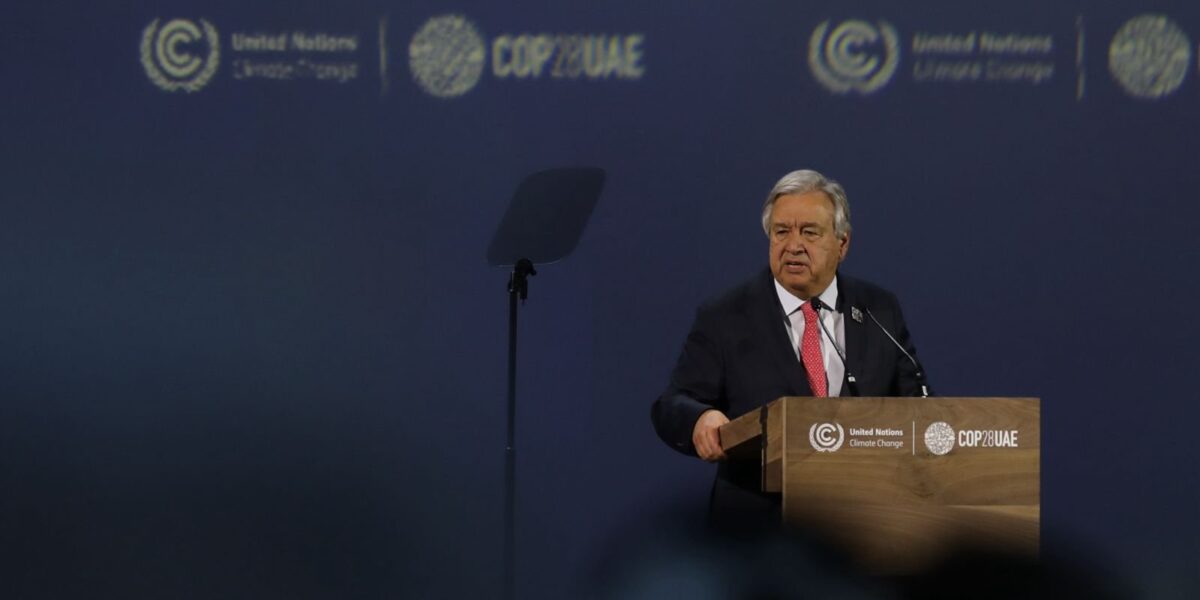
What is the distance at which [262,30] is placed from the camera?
4.87 m

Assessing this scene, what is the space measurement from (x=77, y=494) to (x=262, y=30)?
1539mm

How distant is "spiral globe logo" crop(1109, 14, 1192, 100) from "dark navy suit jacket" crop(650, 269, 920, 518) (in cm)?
178

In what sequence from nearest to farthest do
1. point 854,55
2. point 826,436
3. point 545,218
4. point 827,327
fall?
point 826,436, point 827,327, point 545,218, point 854,55

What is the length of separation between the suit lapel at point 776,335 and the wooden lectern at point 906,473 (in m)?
0.57

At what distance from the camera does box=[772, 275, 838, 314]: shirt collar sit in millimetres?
3611

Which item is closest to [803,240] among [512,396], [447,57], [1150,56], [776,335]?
[776,335]

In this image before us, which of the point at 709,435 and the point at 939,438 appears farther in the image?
the point at 709,435

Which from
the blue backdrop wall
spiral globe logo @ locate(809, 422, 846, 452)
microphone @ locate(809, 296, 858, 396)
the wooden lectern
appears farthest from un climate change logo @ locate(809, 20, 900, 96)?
spiral globe logo @ locate(809, 422, 846, 452)

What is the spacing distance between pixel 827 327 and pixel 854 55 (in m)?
1.65

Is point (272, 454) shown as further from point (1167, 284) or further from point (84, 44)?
point (1167, 284)

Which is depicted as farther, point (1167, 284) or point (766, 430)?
point (1167, 284)

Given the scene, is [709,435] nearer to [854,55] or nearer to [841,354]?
[841,354]

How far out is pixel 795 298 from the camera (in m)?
3.63

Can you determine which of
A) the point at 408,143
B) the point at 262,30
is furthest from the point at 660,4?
the point at 262,30
